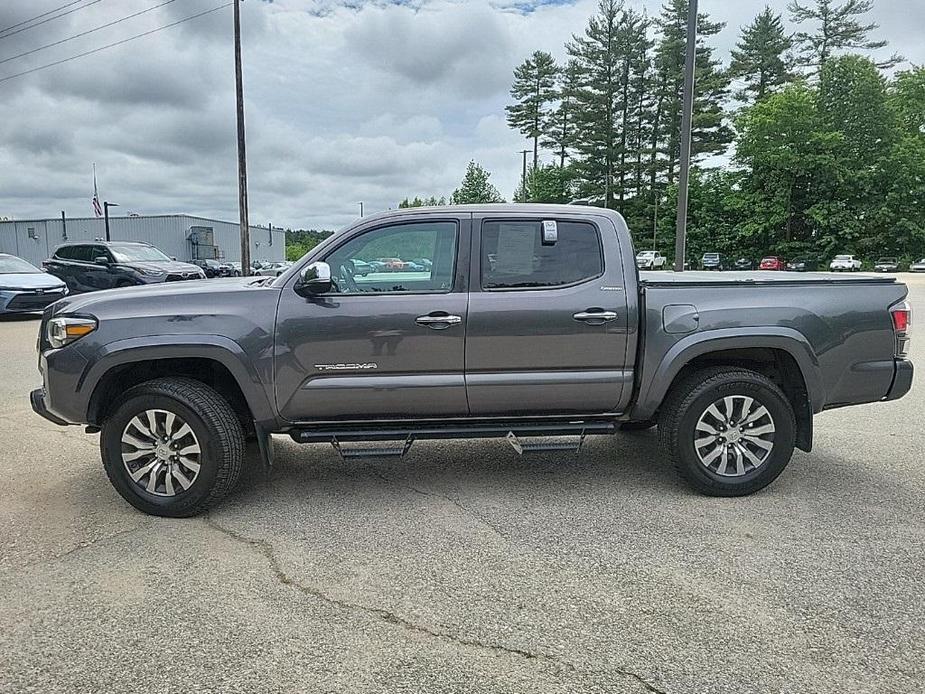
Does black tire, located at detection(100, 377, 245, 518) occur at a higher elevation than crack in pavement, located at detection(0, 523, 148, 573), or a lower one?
higher

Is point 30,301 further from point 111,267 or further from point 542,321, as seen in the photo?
point 542,321

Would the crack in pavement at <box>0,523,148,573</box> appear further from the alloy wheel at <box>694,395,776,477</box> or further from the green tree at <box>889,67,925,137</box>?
the green tree at <box>889,67,925,137</box>

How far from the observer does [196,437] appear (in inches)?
161

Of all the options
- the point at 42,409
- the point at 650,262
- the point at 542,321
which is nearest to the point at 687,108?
the point at 542,321

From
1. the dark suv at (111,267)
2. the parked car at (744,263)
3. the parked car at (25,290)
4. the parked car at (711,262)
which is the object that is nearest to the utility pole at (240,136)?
the dark suv at (111,267)

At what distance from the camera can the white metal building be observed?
2168 inches

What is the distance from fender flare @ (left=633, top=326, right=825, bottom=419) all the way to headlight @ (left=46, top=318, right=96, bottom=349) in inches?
131

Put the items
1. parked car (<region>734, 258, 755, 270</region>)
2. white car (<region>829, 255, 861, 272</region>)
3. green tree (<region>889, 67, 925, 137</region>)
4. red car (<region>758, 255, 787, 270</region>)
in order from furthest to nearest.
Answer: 1. green tree (<region>889, 67, 925, 137</region>)
2. parked car (<region>734, 258, 755, 270</region>)
3. red car (<region>758, 255, 787, 270</region>)
4. white car (<region>829, 255, 861, 272</region>)

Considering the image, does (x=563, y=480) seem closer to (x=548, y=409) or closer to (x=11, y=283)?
(x=548, y=409)

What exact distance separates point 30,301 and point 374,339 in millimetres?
13754

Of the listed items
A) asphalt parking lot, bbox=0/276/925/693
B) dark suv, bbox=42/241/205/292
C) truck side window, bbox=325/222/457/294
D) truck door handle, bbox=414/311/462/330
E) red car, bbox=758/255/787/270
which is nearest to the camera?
asphalt parking lot, bbox=0/276/925/693

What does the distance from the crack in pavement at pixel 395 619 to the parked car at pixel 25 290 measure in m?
13.6

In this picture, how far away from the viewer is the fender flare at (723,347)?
4.25 meters

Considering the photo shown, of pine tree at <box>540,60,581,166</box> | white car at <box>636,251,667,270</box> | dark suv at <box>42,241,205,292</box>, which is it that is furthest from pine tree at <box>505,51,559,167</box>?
dark suv at <box>42,241,205,292</box>
